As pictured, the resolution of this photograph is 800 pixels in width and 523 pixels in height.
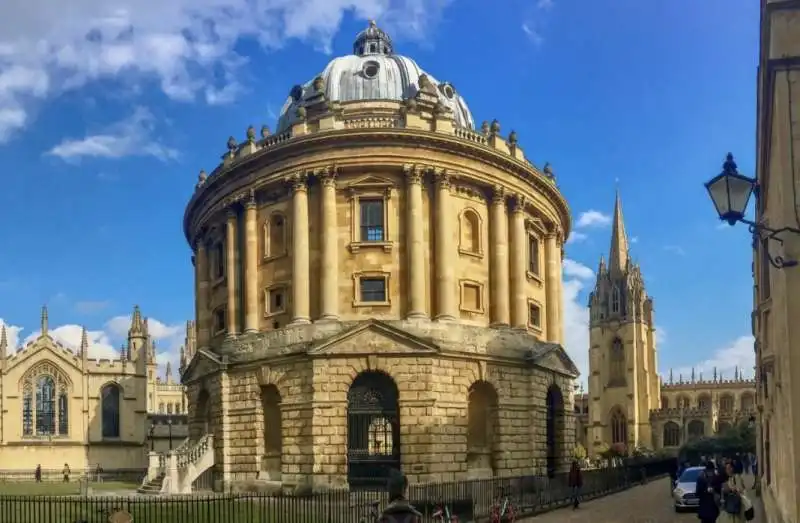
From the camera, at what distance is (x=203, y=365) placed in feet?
138

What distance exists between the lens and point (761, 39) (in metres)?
15.5

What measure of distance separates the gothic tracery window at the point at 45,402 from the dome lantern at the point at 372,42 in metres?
38.5

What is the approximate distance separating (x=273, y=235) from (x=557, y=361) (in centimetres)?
1416

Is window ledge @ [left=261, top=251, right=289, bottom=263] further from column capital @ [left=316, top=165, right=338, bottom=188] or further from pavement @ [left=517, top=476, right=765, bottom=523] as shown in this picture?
pavement @ [left=517, top=476, right=765, bottom=523]

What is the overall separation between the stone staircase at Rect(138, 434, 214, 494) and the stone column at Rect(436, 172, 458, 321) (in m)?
11.7

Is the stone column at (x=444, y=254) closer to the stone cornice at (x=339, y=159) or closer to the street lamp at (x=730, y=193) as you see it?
the stone cornice at (x=339, y=159)

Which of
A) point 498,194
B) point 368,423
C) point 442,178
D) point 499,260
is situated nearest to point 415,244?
point 442,178

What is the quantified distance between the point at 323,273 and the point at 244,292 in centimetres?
508

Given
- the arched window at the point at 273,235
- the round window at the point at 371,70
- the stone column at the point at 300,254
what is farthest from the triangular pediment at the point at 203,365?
the round window at the point at 371,70

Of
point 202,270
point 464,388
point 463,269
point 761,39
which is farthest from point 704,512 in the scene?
point 202,270

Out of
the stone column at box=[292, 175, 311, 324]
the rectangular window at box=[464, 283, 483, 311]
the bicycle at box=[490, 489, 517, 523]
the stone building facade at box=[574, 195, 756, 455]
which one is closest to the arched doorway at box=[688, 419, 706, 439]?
the stone building facade at box=[574, 195, 756, 455]

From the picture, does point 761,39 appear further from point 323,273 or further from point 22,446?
point 22,446

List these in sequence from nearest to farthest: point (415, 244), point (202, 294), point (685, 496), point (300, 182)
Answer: point (685, 496)
point (415, 244)
point (300, 182)
point (202, 294)

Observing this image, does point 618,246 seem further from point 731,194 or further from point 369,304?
point 731,194
